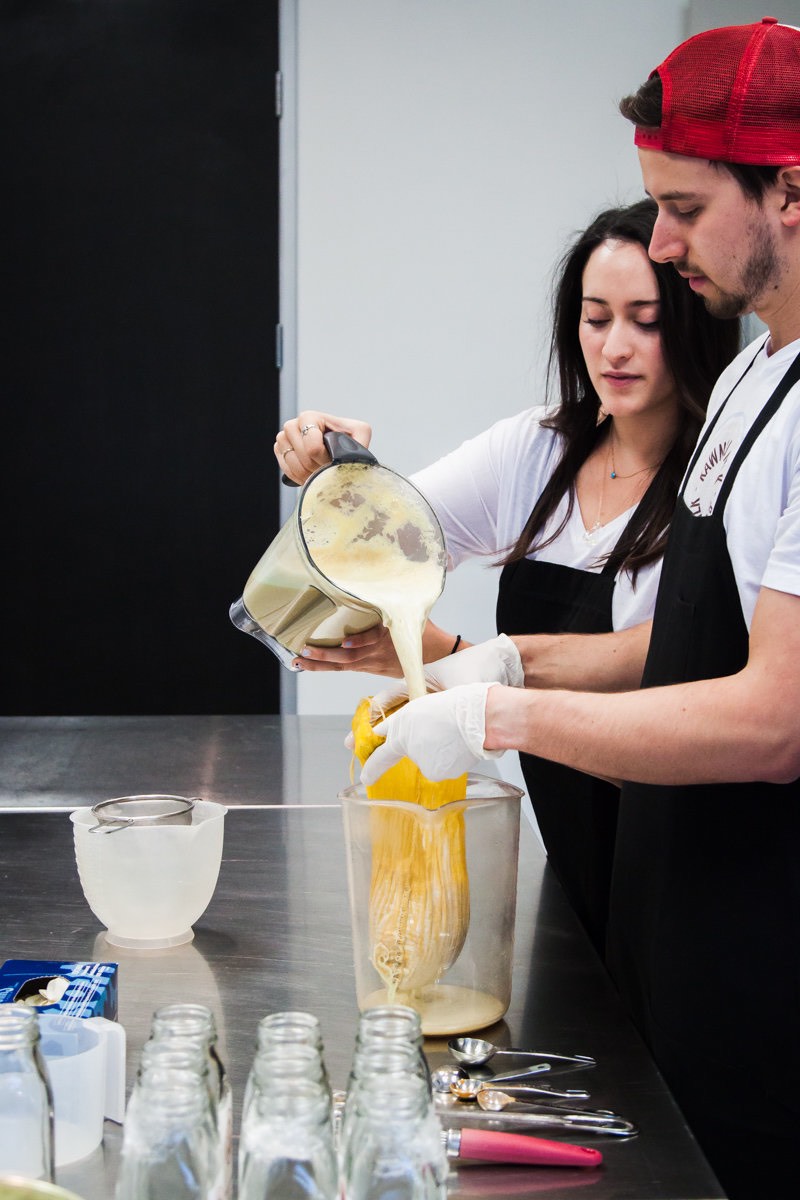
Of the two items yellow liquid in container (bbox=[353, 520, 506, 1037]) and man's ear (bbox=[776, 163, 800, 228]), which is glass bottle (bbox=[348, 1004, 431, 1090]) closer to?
yellow liquid in container (bbox=[353, 520, 506, 1037])

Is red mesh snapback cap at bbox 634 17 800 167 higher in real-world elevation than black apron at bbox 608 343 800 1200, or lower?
higher

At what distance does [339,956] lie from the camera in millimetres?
1288

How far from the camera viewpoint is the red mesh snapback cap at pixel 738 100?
121cm

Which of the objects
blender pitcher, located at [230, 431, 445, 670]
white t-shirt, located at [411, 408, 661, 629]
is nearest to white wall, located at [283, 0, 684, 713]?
white t-shirt, located at [411, 408, 661, 629]

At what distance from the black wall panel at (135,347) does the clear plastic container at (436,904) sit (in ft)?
8.85

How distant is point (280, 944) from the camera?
1320 mm

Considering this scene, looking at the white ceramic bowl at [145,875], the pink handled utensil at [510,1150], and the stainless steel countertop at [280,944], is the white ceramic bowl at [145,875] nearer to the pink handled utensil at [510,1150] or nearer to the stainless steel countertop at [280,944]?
the stainless steel countertop at [280,944]

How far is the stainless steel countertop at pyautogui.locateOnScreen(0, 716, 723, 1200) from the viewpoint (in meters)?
0.91

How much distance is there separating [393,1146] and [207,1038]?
12 centimetres

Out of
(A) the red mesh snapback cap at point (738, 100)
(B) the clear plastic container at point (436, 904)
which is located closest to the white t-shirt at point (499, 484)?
(A) the red mesh snapback cap at point (738, 100)

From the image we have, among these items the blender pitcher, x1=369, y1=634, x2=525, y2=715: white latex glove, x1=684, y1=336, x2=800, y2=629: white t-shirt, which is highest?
x1=684, y1=336, x2=800, y2=629: white t-shirt

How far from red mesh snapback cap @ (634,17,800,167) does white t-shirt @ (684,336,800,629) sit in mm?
218

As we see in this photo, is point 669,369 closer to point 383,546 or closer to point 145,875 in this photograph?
point 383,546

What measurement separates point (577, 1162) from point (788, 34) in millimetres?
1061
